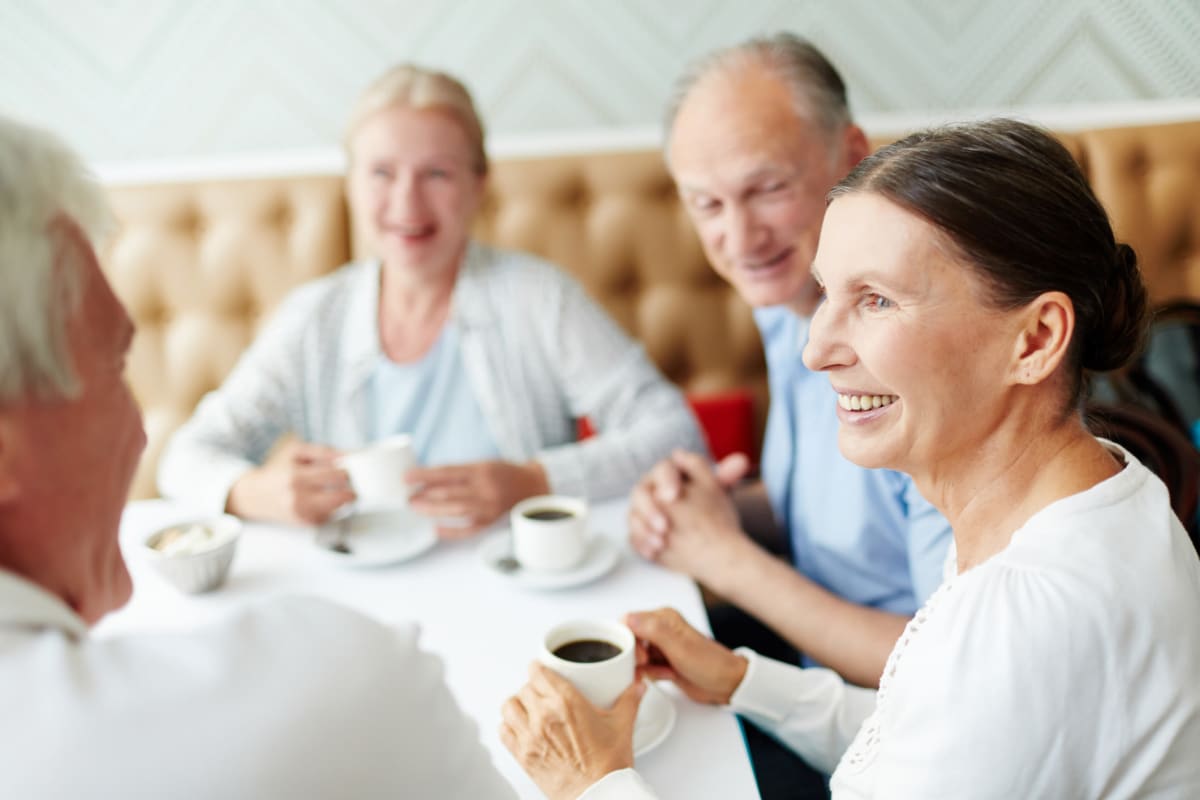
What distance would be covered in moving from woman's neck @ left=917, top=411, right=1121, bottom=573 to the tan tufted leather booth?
5.48ft

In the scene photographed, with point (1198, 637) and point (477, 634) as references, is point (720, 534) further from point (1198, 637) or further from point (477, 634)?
point (1198, 637)

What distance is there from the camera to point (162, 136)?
8.63 ft

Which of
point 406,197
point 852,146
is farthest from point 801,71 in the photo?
point 406,197

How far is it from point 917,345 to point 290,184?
210 cm

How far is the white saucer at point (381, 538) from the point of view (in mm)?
1295

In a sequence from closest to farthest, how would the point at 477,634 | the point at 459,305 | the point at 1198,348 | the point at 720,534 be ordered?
the point at 477,634
the point at 720,534
the point at 459,305
the point at 1198,348

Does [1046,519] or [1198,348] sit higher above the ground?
[1046,519]

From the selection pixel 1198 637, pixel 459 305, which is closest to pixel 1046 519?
pixel 1198 637

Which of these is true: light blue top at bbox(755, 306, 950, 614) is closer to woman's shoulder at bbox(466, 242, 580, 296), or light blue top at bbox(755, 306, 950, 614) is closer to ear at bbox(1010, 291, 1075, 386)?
ear at bbox(1010, 291, 1075, 386)

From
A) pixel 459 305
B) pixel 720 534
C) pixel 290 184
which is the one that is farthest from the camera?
pixel 290 184

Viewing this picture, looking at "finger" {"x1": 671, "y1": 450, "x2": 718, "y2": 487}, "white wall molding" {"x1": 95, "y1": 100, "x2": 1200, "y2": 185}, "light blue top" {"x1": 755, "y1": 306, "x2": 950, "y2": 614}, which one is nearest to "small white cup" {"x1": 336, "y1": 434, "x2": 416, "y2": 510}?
"finger" {"x1": 671, "y1": 450, "x2": 718, "y2": 487}

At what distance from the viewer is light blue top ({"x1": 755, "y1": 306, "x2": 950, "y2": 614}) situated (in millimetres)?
1134

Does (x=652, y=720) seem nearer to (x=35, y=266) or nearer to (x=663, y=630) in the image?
(x=663, y=630)

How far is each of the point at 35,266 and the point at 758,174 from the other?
39.6 inches
